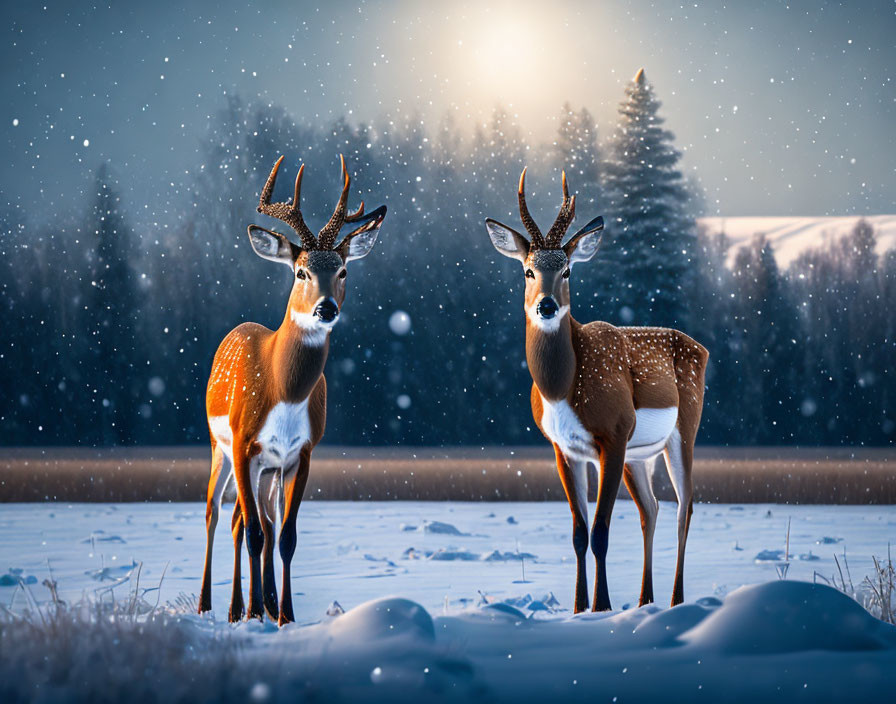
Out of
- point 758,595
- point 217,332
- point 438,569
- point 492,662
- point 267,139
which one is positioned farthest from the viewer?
point 267,139

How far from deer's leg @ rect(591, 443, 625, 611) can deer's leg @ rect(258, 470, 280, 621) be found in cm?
165

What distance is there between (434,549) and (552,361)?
3.42 m

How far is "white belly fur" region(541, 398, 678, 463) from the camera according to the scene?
562 cm

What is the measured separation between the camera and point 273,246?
566cm

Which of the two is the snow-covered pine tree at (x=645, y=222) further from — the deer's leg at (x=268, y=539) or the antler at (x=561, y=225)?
the deer's leg at (x=268, y=539)

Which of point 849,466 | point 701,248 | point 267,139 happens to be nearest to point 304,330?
point 849,466

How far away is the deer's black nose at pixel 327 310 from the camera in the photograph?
5.36 m

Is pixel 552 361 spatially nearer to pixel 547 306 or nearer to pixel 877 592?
pixel 547 306

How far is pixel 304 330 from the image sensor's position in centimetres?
556

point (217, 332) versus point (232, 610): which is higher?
point (217, 332)

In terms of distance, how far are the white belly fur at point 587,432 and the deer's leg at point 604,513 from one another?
122mm

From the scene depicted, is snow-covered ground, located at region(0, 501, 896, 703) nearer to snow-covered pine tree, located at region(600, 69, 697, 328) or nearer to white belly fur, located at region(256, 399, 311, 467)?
white belly fur, located at region(256, 399, 311, 467)

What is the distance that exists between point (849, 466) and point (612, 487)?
41.6 ft

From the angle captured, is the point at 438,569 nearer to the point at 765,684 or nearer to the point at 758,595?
the point at 758,595
